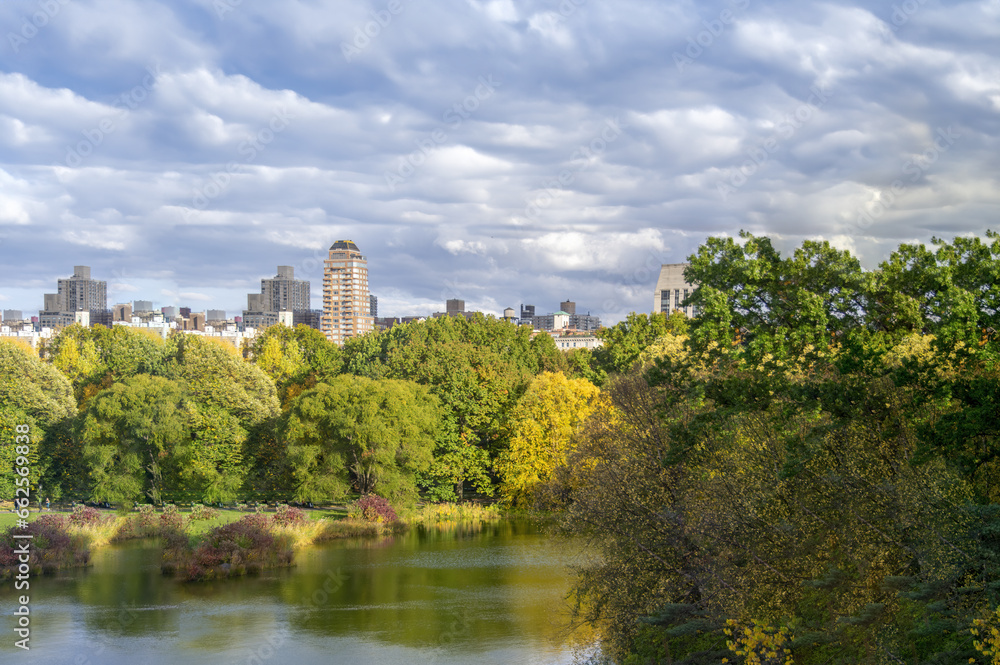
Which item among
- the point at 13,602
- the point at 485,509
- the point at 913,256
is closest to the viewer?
the point at 913,256

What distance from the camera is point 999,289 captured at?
54.7ft

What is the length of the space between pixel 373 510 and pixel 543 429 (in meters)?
10.3

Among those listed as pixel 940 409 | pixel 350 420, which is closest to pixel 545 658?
pixel 940 409

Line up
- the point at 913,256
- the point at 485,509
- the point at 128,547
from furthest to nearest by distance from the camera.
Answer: the point at 485,509, the point at 128,547, the point at 913,256

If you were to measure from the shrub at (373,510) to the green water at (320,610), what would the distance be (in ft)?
14.5

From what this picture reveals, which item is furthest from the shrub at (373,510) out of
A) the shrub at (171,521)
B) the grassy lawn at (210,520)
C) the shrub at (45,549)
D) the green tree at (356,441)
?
the shrub at (45,549)

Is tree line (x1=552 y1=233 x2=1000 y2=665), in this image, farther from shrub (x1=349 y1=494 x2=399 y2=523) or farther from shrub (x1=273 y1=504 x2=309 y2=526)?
shrub (x1=349 y1=494 x2=399 y2=523)

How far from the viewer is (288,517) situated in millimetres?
42594

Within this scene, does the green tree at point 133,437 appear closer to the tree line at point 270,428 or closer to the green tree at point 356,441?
the tree line at point 270,428

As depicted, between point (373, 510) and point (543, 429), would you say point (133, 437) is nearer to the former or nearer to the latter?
point (373, 510)

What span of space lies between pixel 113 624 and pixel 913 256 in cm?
2641

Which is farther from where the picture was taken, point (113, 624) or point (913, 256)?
point (113, 624)

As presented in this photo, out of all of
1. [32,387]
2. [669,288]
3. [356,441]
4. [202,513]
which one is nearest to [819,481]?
[356,441]

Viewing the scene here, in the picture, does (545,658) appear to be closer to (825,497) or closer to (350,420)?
(825,497)
